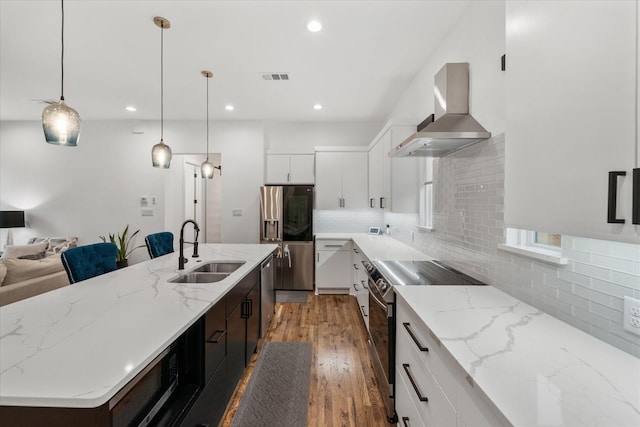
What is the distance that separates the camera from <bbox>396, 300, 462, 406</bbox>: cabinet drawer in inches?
40.2

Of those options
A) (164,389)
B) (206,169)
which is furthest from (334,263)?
(164,389)

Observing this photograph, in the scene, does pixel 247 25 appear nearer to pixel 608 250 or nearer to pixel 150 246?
pixel 150 246

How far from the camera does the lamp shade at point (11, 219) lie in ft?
16.2

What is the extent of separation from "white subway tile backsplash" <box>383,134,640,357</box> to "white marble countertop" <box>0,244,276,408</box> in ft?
5.38

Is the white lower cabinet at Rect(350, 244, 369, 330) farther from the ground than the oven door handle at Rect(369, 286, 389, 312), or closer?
closer

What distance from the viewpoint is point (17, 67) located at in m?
3.19

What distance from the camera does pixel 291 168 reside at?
492cm

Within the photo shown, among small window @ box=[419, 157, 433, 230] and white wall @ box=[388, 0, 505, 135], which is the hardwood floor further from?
white wall @ box=[388, 0, 505, 135]

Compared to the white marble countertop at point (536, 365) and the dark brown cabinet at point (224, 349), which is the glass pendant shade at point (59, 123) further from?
the white marble countertop at point (536, 365)

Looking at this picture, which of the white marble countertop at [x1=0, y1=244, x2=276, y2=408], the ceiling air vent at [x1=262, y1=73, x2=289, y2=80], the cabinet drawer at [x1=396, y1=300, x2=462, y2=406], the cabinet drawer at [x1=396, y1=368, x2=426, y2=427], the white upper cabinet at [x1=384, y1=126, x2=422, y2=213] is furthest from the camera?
the ceiling air vent at [x1=262, y1=73, x2=289, y2=80]

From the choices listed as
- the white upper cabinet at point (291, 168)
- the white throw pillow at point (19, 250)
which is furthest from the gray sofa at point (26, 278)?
the white upper cabinet at point (291, 168)

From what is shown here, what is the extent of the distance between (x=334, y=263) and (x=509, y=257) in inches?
119

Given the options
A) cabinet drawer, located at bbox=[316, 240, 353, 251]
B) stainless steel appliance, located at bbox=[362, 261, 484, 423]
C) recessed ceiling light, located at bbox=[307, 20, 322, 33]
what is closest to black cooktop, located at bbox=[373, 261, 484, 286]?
stainless steel appliance, located at bbox=[362, 261, 484, 423]

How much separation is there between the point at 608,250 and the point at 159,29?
3403 millimetres
